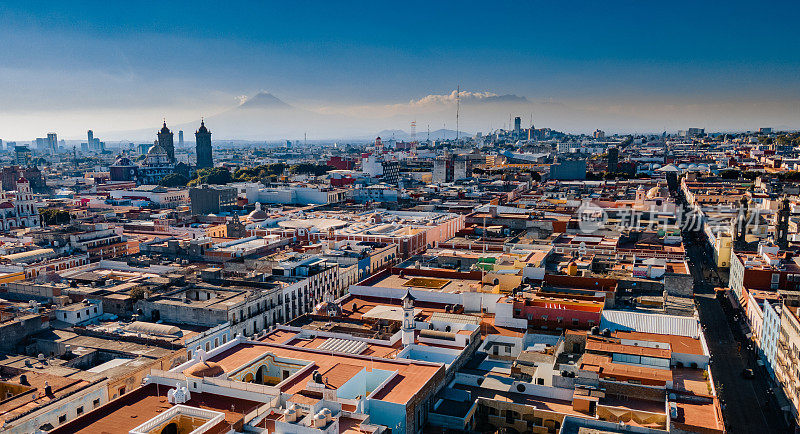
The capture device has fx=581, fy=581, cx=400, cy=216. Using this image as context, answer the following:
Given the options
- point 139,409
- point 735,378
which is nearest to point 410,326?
point 139,409

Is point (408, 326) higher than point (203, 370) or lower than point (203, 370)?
lower

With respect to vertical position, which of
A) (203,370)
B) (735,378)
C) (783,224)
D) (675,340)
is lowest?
(735,378)

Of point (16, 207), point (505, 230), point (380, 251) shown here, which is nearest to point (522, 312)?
point (380, 251)

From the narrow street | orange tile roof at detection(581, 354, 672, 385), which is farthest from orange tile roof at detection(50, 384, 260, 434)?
the narrow street

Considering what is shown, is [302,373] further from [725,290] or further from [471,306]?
[725,290]

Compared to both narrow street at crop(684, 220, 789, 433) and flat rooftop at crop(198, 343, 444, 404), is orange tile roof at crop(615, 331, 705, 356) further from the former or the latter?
flat rooftop at crop(198, 343, 444, 404)

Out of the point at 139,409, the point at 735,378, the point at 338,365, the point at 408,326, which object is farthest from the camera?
the point at 735,378

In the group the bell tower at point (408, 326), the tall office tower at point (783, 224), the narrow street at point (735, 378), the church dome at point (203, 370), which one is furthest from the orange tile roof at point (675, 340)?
the tall office tower at point (783, 224)

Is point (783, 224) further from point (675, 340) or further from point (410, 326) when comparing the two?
point (410, 326)

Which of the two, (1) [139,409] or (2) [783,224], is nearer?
(1) [139,409]
